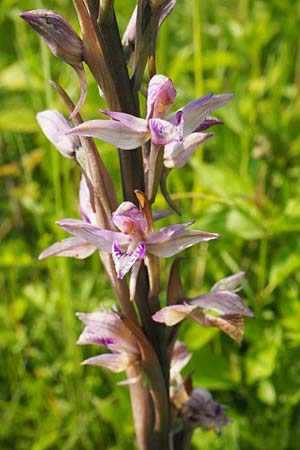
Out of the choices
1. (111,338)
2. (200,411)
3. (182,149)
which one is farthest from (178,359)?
(182,149)

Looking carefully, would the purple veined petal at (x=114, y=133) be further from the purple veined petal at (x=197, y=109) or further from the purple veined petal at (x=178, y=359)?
the purple veined petal at (x=178, y=359)

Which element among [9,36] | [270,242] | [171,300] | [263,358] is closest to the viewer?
[171,300]

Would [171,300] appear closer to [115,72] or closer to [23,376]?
[115,72]

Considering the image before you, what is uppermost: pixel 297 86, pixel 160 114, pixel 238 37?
pixel 160 114

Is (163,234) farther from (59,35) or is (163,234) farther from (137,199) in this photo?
(59,35)

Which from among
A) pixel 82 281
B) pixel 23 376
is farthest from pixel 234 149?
pixel 23 376

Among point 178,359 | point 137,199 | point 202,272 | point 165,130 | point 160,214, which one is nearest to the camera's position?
point 165,130
